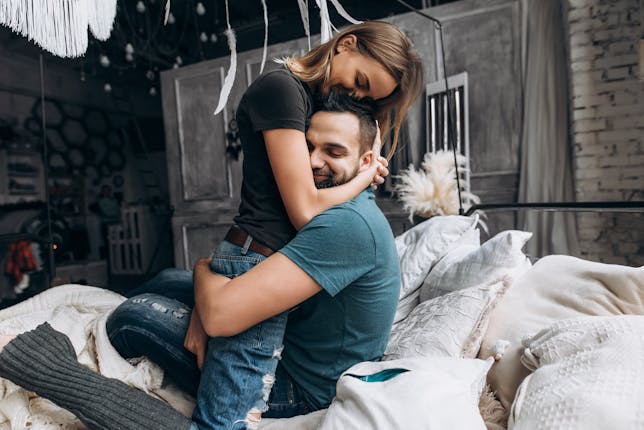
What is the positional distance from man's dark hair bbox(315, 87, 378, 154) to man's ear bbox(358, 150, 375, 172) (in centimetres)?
1

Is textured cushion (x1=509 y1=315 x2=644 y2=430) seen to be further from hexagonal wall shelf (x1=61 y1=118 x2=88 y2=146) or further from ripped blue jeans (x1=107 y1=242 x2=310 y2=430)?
hexagonal wall shelf (x1=61 y1=118 x2=88 y2=146)

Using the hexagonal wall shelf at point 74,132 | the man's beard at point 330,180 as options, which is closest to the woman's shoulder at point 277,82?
the man's beard at point 330,180

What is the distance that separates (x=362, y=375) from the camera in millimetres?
1007

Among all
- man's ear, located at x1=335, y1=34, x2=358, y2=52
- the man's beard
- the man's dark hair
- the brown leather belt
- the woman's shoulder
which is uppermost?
man's ear, located at x1=335, y1=34, x2=358, y2=52

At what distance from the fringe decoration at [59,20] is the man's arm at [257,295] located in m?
0.67

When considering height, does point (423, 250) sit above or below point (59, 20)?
below

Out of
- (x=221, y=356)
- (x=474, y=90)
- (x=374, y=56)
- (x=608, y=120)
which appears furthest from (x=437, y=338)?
(x=474, y=90)

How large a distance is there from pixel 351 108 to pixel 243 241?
517 millimetres

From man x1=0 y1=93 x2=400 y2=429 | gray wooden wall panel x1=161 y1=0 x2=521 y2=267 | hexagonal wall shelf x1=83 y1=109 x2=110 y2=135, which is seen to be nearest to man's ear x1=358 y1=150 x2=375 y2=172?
man x1=0 y1=93 x2=400 y2=429

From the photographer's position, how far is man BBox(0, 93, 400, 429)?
1.04 metres

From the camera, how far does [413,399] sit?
33.5 inches

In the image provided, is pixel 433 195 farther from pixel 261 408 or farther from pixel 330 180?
pixel 261 408

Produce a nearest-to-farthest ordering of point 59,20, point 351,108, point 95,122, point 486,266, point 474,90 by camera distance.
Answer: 1. point 59,20
2. point 351,108
3. point 486,266
4. point 474,90
5. point 95,122

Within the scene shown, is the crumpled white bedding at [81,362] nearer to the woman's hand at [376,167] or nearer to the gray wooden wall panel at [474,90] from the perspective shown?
the woman's hand at [376,167]
